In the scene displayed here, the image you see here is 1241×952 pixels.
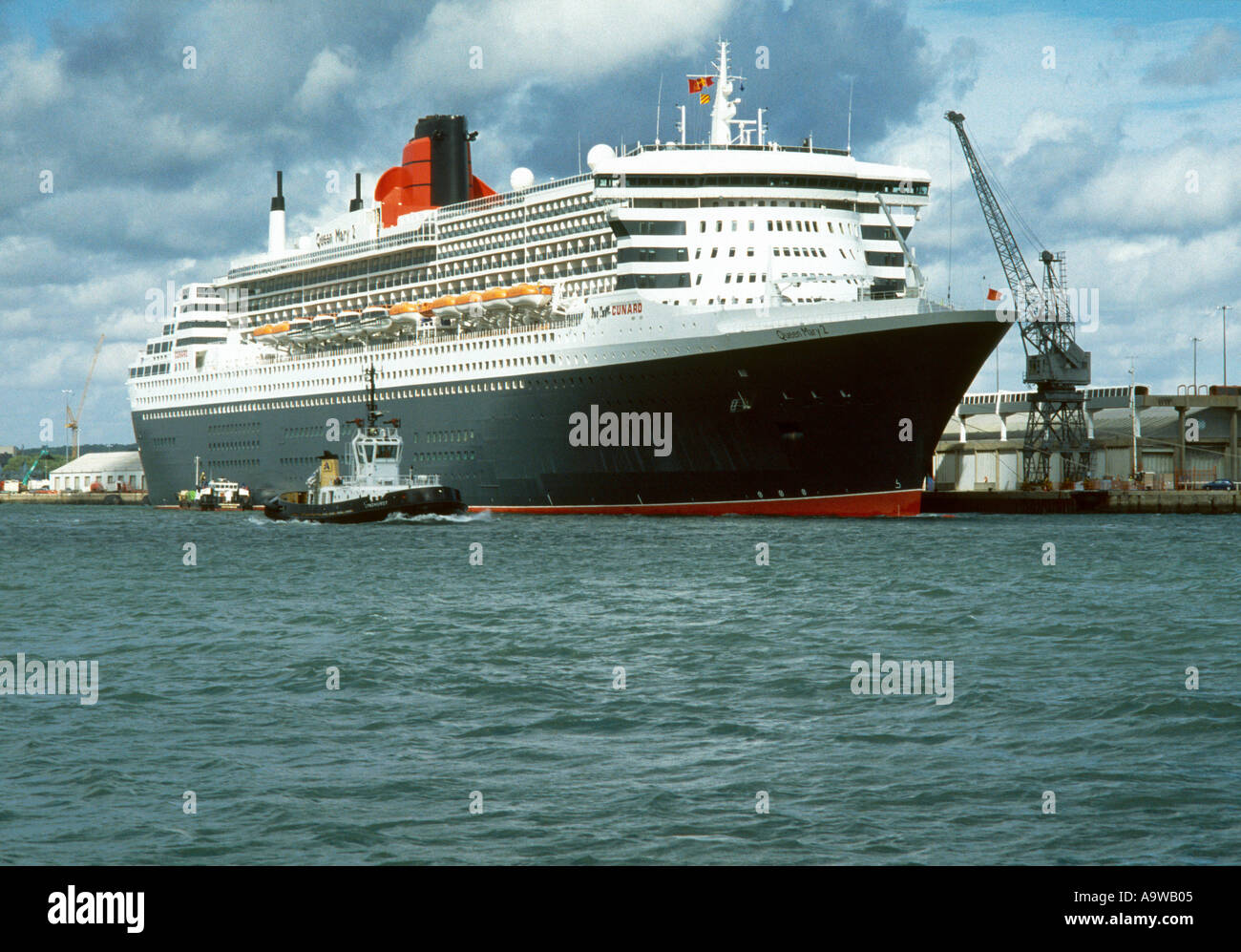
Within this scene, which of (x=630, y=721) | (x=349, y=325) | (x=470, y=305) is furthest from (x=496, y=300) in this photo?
(x=630, y=721)

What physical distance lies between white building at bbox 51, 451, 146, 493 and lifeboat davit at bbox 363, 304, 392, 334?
9887 cm

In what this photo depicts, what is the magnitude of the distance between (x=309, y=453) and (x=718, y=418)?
34.8 m

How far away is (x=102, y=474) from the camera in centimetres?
17288

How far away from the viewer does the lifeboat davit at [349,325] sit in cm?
7812

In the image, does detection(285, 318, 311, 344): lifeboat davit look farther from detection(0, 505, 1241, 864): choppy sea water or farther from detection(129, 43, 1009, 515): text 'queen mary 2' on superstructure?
detection(0, 505, 1241, 864): choppy sea water

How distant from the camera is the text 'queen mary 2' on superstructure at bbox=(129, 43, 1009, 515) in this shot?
52531 mm

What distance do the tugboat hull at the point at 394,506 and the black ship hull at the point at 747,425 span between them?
4.52 meters

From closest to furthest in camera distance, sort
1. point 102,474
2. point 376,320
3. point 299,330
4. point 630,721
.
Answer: point 630,721 < point 376,320 < point 299,330 < point 102,474

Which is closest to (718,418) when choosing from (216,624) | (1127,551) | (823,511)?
(823,511)

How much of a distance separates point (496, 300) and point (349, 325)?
15.8 meters

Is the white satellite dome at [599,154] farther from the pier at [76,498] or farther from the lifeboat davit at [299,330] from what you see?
the pier at [76,498]

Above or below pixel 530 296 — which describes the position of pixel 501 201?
above

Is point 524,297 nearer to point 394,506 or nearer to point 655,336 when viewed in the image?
point 655,336

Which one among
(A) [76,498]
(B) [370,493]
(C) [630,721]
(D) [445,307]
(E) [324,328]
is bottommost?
(C) [630,721]
